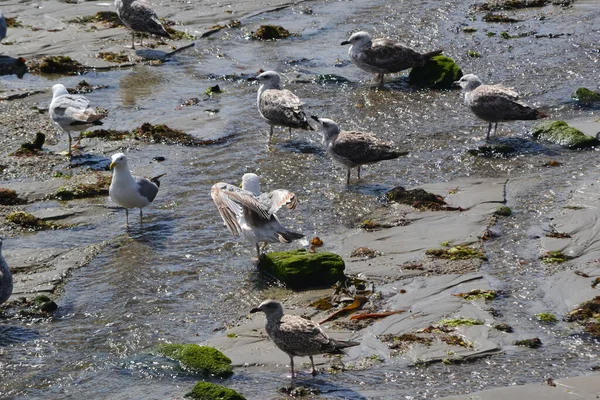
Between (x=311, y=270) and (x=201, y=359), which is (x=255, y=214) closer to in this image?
(x=311, y=270)

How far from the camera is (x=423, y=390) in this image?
7.45m

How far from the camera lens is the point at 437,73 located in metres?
16.1

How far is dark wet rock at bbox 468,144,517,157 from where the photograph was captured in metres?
12.9

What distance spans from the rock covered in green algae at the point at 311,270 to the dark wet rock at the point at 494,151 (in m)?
4.18

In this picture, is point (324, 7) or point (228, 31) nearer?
point (228, 31)

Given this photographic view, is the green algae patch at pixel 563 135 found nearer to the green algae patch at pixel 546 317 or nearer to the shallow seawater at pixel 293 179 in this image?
the shallow seawater at pixel 293 179

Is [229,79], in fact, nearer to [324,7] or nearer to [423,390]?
[324,7]

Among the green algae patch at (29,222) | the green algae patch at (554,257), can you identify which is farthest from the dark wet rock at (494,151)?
the green algae patch at (29,222)

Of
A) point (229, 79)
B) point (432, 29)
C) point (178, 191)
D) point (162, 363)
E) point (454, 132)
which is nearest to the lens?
point (162, 363)

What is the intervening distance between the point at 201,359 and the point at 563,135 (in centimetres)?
715

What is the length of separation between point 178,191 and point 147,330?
3.61 m

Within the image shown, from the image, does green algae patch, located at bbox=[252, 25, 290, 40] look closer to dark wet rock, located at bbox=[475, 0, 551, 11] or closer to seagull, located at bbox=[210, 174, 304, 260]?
dark wet rock, located at bbox=[475, 0, 551, 11]

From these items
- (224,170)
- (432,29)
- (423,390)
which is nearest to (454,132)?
(224,170)

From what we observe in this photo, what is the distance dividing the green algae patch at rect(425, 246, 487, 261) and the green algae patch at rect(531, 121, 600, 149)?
3.76 m
